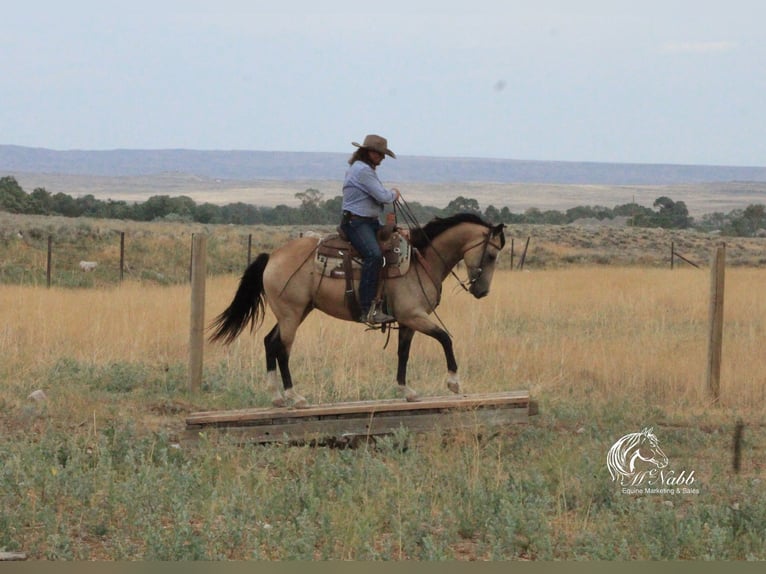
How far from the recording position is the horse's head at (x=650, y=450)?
896cm

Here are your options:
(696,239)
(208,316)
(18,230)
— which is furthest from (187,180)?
(208,316)

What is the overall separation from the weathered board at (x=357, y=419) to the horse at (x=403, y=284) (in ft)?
2.37

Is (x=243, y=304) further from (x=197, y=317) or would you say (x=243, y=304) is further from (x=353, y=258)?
(x=353, y=258)

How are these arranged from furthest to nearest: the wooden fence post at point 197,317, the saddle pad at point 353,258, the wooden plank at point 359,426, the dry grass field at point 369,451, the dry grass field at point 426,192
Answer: the dry grass field at point 426,192, the wooden fence post at point 197,317, the saddle pad at point 353,258, the wooden plank at point 359,426, the dry grass field at point 369,451

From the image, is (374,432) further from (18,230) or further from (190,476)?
(18,230)

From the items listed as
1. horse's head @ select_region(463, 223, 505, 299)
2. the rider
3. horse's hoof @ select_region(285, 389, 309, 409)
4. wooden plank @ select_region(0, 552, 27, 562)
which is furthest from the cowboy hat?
wooden plank @ select_region(0, 552, 27, 562)

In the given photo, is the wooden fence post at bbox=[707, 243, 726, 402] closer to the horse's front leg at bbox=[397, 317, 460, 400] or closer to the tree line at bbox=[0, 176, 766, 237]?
the horse's front leg at bbox=[397, 317, 460, 400]

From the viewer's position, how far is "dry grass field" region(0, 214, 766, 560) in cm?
669

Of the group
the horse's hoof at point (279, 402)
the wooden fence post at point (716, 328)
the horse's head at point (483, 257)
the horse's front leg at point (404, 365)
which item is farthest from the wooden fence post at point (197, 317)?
the wooden fence post at point (716, 328)

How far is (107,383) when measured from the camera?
11766 millimetres

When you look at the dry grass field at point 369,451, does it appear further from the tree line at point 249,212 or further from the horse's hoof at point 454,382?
the tree line at point 249,212

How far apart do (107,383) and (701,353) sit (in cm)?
700

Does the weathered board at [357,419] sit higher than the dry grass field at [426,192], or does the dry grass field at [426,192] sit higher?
the dry grass field at [426,192]

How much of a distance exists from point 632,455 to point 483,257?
8.15 ft
